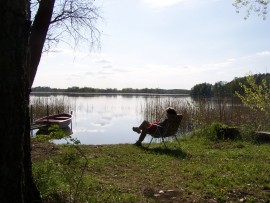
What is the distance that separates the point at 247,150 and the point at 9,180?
22.7 ft

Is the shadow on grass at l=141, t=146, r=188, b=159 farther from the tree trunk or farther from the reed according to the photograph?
the reed

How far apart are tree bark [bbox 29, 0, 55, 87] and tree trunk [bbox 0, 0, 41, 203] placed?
11.7 ft

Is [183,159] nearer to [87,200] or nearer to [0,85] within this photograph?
[87,200]

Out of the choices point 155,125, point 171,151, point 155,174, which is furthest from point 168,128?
point 155,174

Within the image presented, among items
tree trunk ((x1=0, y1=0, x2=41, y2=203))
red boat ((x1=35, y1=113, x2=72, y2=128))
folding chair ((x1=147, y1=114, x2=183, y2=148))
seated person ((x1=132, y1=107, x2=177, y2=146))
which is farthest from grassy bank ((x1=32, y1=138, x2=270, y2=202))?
red boat ((x1=35, y1=113, x2=72, y2=128))

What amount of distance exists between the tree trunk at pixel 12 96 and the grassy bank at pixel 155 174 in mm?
1070

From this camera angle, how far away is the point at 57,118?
19.8 metres

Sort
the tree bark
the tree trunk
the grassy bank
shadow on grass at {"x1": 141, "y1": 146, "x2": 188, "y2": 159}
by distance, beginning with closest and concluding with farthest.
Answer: the tree trunk → the grassy bank → the tree bark → shadow on grass at {"x1": 141, "y1": 146, "x2": 188, "y2": 159}

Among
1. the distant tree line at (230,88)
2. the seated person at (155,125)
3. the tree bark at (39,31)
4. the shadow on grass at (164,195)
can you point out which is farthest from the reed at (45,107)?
the shadow on grass at (164,195)

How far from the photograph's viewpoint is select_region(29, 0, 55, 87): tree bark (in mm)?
5945

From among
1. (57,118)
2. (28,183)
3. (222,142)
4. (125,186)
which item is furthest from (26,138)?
(57,118)

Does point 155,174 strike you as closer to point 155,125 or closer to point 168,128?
point 168,128

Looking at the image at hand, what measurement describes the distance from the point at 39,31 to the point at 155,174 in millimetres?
3182

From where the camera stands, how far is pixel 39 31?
19.8 ft
